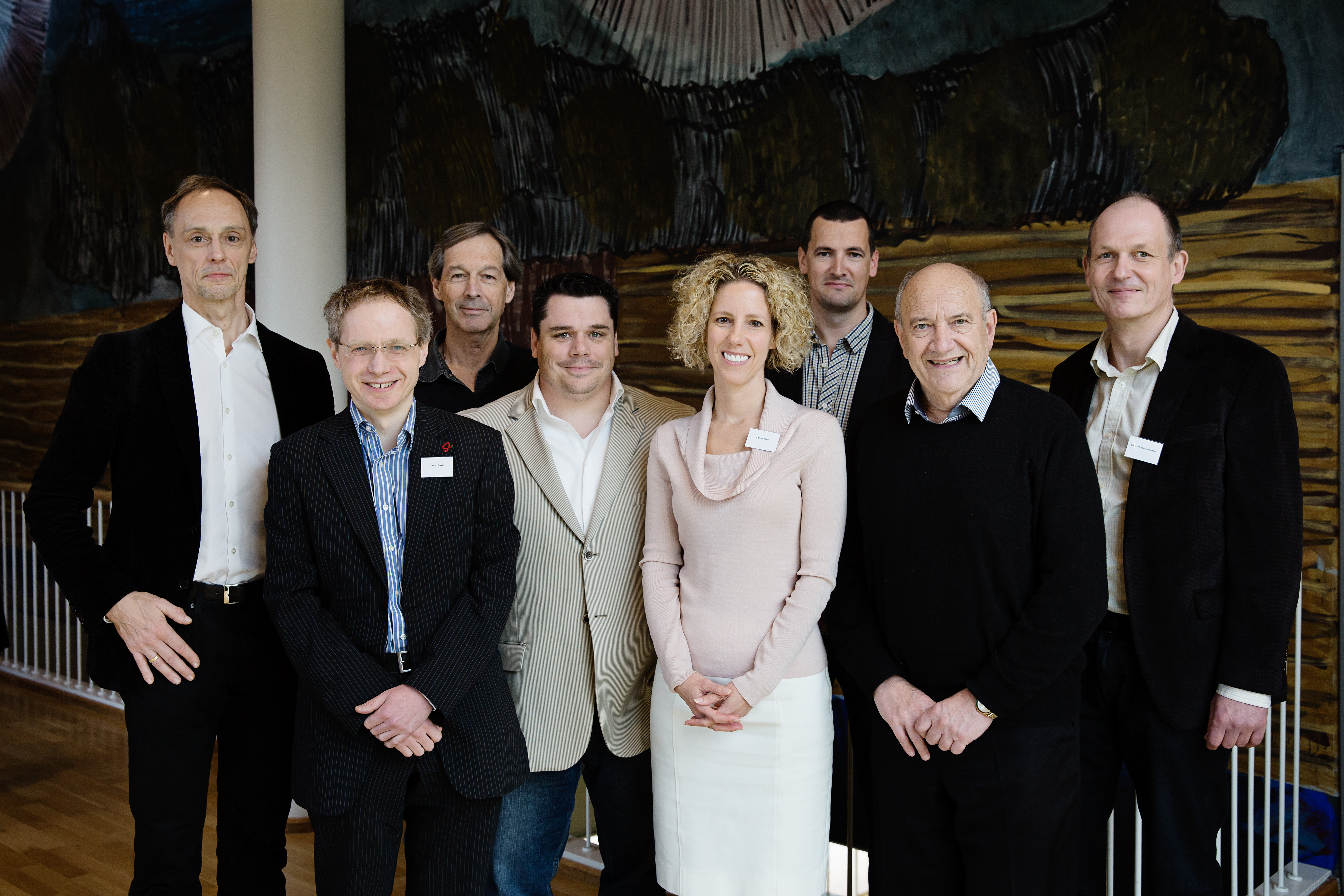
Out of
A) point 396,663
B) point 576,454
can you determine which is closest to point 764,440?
point 576,454

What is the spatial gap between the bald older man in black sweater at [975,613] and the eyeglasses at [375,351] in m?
1.11

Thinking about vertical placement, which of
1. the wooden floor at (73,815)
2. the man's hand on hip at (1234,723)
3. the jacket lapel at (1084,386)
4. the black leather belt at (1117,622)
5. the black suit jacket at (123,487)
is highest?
the jacket lapel at (1084,386)

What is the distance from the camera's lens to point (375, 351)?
2268 mm

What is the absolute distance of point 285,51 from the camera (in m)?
5.74

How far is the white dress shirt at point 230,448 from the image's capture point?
8.20 ft

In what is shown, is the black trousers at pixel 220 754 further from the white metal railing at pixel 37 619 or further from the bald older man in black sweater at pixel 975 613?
the white metal railing at pixel 37 619

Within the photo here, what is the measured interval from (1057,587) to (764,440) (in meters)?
0.69

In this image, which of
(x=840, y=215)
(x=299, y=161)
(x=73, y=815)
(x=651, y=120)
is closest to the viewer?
(x=840, y=215)

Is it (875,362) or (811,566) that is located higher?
(875,362)

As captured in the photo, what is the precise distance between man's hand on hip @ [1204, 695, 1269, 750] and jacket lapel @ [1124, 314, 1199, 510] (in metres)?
0.46

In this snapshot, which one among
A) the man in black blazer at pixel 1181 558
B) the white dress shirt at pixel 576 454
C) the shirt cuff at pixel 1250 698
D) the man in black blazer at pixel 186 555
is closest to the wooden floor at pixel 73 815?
the man in black blazer at pixel 186 555

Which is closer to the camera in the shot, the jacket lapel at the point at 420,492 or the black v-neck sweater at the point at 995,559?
the black v-neck sweater at the point at 995,559

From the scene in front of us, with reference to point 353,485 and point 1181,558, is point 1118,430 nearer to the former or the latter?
point 1181,558

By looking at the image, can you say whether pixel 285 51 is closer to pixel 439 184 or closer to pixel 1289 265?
pixel 439 184
